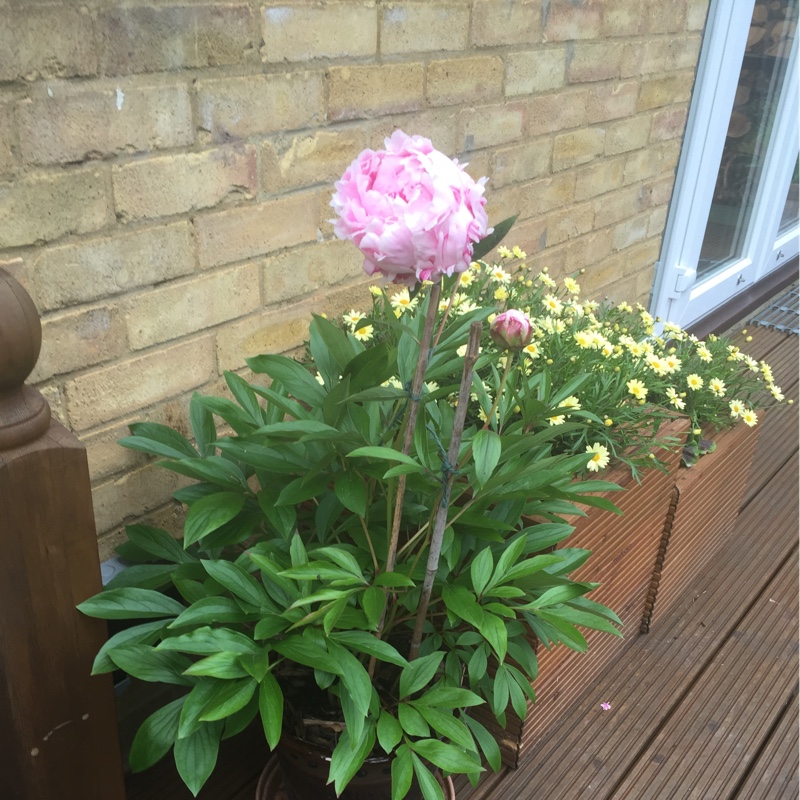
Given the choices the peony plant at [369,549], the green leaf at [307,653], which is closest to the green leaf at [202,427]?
the peony plant at [369,549]

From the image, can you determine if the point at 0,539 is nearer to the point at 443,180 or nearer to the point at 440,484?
the point at 440,484

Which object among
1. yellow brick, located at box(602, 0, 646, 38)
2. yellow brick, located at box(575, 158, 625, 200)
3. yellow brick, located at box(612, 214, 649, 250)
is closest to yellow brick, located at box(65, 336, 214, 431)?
yellow brick, located at box(575, 158, 625, 200)

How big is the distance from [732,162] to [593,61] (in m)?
1.12

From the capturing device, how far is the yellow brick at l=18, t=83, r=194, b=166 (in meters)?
1.11

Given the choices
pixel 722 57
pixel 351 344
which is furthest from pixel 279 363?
pixel 722 57

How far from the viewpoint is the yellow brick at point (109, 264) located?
47.2 inches

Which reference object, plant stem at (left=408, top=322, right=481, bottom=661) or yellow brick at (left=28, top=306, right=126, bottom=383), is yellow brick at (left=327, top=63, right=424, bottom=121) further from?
plant stem at (left=408, top=322, right=481, bottom=661)

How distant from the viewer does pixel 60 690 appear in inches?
43.5

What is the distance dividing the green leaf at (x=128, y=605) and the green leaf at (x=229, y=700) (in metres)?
0.16

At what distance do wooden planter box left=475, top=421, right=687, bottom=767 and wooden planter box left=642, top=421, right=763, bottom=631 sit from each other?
0.12 ft

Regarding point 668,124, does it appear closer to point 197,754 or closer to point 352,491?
point 352,491

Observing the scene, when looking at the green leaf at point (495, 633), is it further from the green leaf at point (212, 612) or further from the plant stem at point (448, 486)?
the green leaf at point (212, 612)

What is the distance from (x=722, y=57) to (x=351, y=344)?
1949 mm

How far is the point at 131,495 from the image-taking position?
4.73 feet
